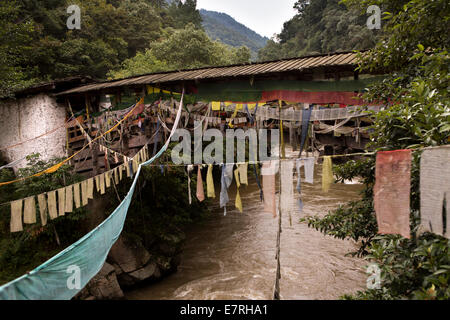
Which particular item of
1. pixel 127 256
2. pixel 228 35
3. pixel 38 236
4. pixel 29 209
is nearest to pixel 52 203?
pixel 29 209

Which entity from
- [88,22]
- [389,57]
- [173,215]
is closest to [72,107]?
[173,215]

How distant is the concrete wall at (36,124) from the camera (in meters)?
9.73

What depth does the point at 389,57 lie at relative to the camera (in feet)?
14.5

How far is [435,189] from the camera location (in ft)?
8.97

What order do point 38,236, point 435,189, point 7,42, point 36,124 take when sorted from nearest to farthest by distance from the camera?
point 435,189 < point 38,236 < point 36,124 < point 7,42

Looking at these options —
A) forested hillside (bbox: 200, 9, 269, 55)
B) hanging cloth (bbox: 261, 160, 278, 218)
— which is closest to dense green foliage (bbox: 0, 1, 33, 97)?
hanging cloth (bbox: 261, 160, 278, 218)

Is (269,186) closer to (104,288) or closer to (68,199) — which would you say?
(68,199)

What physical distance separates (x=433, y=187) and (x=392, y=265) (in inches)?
35.1

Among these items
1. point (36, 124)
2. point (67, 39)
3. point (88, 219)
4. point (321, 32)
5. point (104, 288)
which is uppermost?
point (321, 32)

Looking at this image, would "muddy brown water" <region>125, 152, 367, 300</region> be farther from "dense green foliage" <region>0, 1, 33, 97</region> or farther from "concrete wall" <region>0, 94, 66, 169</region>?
"dense green foliage" <region>0, 1, 33, 97</region>

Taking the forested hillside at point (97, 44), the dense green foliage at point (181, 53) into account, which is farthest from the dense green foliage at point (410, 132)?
the dense green foliage at point (181, 53)

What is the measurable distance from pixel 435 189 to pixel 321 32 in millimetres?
32693
